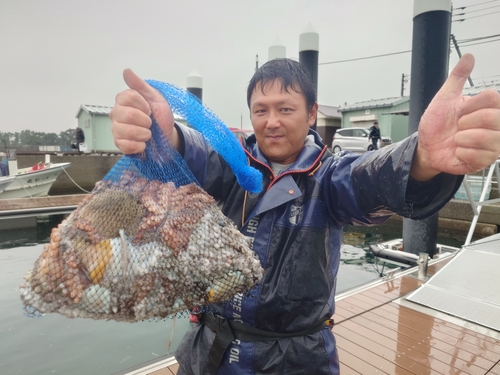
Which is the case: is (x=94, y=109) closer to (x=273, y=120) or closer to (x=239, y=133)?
(x=239, y=133)

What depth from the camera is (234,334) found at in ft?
4.87

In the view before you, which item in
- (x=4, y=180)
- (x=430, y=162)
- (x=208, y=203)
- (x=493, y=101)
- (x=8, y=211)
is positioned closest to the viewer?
(x=493, y=101)

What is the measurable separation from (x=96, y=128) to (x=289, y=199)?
22.9m

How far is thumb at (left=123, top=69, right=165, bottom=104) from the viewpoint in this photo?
1.16 m

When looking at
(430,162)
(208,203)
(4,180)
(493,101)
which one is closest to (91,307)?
(208,203)

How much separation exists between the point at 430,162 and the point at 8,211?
1081cm

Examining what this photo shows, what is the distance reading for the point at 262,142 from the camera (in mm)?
1600

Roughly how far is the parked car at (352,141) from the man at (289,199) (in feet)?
54.6

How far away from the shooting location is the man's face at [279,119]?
153 centimetres

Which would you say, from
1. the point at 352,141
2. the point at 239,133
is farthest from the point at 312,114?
the point at 352,141

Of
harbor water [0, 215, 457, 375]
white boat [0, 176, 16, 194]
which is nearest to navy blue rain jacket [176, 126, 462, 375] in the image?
harbor water [0, 215, 457, 375]

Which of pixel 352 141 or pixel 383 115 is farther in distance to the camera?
pixel 383 115

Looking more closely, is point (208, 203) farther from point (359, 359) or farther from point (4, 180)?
point (4, 180)

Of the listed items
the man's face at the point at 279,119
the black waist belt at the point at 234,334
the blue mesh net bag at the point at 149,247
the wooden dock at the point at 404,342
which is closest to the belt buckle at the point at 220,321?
the black waist belt at the point at 234,334
